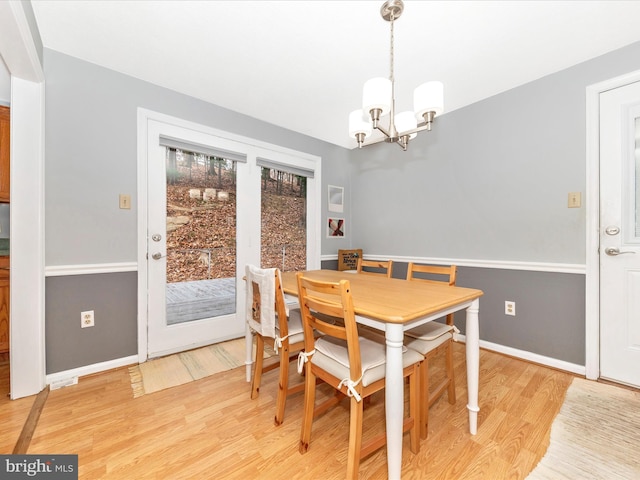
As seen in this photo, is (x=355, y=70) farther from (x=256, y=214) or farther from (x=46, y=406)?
(x=46, y=406)

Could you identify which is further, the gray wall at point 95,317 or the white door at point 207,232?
the white door at point 207,232

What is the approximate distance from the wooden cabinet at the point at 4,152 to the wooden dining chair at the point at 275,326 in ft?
7.18

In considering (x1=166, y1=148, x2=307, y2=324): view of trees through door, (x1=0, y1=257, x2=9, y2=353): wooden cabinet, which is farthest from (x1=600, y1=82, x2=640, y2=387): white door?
(x1=0, y1=257, x2=9, y2=353): wooden cabinet

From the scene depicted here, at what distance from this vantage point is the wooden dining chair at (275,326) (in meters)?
1.50

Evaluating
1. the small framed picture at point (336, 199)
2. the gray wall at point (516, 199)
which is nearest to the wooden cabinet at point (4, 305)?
the small framed picture at point (336, 199)

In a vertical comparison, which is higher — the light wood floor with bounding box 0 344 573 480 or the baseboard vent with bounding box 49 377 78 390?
the baseboard vent with bounding box 49 377 78 390

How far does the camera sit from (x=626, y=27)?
5.59 feet

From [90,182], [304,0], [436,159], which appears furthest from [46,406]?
[436,159]

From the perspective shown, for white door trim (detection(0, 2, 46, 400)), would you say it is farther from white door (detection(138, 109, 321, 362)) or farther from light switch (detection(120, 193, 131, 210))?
white door (detection(138, 109, 321, 362))

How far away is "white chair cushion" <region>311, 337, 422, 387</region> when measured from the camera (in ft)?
3.80

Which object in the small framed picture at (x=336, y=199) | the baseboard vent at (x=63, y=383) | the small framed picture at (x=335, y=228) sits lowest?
the baseboard vent at (x=63, y=383)

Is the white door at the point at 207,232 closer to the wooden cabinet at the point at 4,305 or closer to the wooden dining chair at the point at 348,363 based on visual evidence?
the wooden cabinet at the point at 4,305

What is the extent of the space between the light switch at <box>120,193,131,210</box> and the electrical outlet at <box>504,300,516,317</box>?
10.9 ft

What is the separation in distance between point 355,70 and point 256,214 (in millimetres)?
→ 1652
